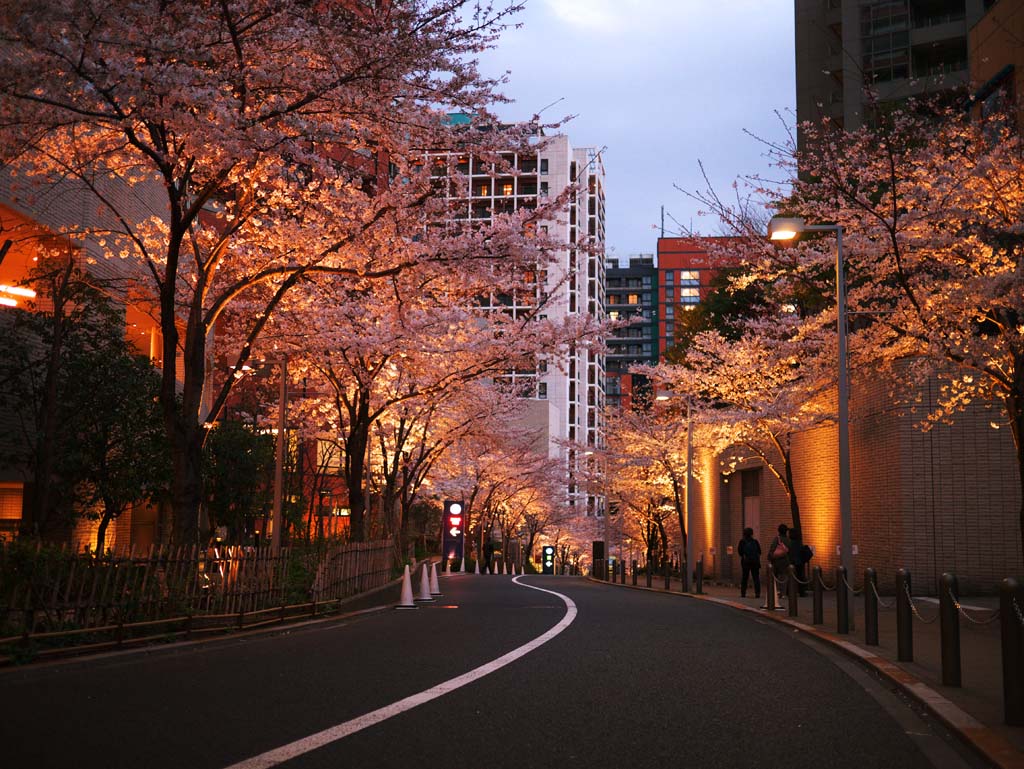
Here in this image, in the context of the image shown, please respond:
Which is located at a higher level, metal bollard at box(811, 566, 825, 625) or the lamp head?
the lamp head

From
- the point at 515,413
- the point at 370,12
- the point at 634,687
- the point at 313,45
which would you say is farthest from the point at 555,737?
the point at 515,413

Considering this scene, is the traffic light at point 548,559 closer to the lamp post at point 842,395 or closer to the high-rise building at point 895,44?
the high-rise building at point 895,44

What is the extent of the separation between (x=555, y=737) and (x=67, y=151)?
1244cm

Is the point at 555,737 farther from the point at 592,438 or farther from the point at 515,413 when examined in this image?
the point at 592,438

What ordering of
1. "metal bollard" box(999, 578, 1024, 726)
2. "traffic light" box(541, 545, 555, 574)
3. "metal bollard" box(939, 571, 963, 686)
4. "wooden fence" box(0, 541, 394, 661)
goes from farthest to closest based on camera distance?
"traffic light" box(541, 545, 555, 574)
"wooden fence" box(0, 541, 394, 661)
"metal bollard" box(939, 571, 963, 686)
"metal bollard" box(999, 578, 1024, 726)

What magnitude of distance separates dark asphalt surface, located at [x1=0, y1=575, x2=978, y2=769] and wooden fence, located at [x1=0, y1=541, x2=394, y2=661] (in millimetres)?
500

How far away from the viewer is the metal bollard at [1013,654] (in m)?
7.11

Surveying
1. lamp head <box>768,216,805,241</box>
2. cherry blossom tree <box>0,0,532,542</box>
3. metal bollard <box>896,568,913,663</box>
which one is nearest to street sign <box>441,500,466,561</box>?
cherry blossom tree <box>0,0,532,542</box>

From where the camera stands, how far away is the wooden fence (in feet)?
34.7

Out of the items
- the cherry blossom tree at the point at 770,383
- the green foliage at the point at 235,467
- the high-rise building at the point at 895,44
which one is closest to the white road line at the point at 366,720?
the cherry blossom tree at the point at 770,383

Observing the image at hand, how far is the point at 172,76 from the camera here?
37.3 feet

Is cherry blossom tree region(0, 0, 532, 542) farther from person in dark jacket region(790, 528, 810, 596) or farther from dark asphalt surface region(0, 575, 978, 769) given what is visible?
person in dark jacket region(790, 528, 810, 596)

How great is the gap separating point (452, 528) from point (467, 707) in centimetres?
4181

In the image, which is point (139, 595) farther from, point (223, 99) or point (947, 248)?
point (947, 248)
